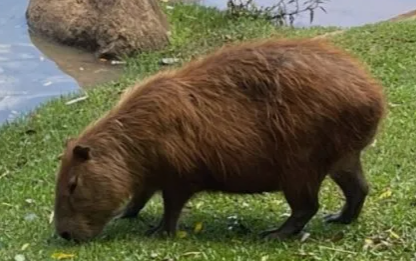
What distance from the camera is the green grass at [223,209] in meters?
5.10

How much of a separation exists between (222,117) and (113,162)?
0.60 metres

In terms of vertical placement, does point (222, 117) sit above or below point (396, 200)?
above

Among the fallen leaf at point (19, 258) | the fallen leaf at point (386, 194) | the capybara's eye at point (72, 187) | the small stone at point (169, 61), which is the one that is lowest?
the fallen leaf at point (19, 258)

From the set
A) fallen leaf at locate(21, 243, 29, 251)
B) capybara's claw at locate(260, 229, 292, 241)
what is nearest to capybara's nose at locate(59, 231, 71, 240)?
fallen leaf at locate(21, 243, 29, 251)

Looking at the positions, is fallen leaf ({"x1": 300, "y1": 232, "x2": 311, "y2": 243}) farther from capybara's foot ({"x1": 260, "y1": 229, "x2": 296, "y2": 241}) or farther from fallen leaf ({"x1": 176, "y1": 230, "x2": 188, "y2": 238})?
fallen leaf ({"x1": 176, "y1": 230, "x2": 188, "y2": 238})

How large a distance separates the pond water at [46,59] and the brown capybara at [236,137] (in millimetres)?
3390

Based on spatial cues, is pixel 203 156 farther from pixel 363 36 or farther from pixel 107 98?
pixel 363 36

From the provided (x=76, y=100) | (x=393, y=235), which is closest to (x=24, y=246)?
(x=393, y=235)

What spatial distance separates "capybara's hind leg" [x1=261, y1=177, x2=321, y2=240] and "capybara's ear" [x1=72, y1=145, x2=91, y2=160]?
0.97 meters

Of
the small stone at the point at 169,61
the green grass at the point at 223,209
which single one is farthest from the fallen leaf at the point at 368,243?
the small stone at the point at 169,61

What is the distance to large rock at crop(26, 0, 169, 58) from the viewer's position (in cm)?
1057

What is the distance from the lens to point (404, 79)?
27.6 feet

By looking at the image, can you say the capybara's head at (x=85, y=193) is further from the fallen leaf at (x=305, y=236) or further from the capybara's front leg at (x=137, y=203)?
the fallen leaf at (x=305, y=236)

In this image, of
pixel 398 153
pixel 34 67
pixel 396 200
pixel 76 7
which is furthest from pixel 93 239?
pixel 76 7
